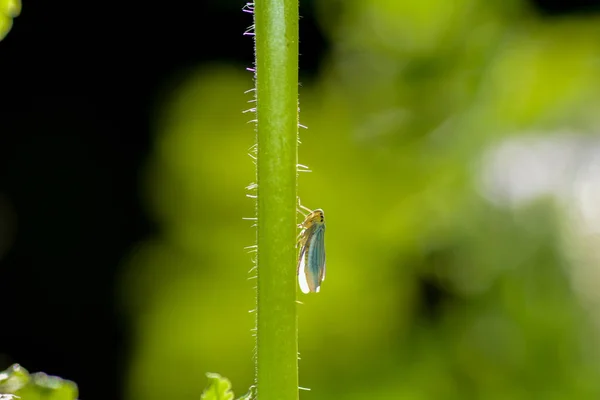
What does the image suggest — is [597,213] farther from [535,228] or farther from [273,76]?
[273,76]

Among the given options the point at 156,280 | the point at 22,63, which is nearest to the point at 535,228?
the point at 156,280

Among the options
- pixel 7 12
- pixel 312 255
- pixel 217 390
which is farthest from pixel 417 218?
pixel 7 12

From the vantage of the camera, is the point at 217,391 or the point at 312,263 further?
the point at 312,263

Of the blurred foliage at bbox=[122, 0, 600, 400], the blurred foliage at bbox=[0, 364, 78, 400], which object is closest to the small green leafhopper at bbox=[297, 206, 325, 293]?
the blurred foliage at bbox=[0, 364, 78, 400]

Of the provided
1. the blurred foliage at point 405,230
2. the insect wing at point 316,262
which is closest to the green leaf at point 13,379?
the insect wing at point 316,262

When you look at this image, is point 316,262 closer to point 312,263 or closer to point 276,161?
point 312,263
